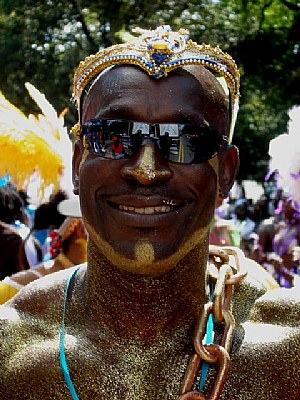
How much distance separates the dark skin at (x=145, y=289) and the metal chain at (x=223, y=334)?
73 mm

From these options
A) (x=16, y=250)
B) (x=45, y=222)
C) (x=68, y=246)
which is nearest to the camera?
(x=68, y=246)

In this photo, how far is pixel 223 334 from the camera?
90.4 inches

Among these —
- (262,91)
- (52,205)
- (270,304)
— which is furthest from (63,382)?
(262,91)

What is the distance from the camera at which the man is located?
7.17 ft

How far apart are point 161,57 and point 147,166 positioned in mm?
385

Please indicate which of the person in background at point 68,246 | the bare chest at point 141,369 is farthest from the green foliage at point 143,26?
the bare chest at point 141,369

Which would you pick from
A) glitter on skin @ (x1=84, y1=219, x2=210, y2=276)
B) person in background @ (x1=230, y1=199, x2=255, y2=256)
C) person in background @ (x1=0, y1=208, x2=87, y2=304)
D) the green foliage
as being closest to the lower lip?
glitter on skin @ (x1=84, y1=219, x2=210, y2=276)

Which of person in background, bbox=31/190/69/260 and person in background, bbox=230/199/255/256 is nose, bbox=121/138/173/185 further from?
person in background, bbox=230/199/255/256

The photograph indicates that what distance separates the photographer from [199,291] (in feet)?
7.91

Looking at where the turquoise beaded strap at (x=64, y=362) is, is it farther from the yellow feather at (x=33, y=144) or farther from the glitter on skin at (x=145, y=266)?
the yellow feather at (x=33, y=144)

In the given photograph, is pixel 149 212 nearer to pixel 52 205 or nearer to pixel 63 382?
pixel 63 382

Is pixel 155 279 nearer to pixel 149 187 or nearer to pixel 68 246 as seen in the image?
pixel 149 187

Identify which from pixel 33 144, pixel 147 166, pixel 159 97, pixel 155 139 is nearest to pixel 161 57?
pixel 159 97

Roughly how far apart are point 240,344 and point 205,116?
766 millimetres
